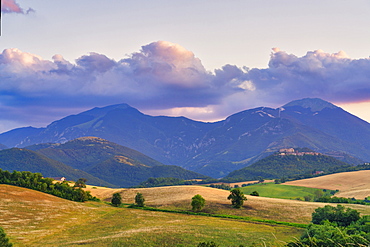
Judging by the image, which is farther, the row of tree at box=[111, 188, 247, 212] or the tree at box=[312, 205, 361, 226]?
the row of tree at box=[111, 188, 247, 212]

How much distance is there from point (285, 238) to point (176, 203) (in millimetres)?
58467

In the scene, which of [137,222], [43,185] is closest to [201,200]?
[137,222]

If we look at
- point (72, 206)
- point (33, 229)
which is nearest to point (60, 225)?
point (33, 229)

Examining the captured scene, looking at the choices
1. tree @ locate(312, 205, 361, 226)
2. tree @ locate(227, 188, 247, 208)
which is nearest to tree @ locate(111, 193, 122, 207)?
tree @ locate(227, 188, 247, 208)

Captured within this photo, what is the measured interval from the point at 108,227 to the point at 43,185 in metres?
63.2

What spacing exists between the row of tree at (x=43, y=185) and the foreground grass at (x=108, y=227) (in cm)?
1018

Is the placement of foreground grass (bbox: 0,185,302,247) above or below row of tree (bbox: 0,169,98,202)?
below

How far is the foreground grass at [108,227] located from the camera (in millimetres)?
70188

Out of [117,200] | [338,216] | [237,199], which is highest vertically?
[237,199]

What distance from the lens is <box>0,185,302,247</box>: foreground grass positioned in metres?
70.2

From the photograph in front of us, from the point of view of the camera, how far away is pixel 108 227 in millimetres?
87562

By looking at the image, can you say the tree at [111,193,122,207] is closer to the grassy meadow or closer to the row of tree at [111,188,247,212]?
the row of tree at [111,188,247,212]

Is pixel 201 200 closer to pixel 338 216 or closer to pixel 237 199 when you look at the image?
pixel 237 199

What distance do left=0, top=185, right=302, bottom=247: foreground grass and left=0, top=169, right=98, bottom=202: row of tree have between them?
33.4 ft
